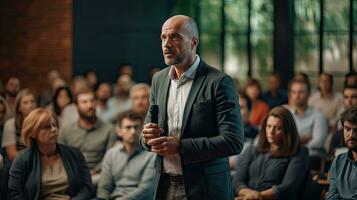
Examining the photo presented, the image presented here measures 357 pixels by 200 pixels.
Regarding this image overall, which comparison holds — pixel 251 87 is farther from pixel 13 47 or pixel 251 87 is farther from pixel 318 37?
pixel 13 47

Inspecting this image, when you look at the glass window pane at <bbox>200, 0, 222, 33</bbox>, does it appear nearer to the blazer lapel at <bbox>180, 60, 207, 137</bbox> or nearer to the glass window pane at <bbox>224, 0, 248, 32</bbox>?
the glass window pane at <bbox>224, 0, 248, 32</bbox>

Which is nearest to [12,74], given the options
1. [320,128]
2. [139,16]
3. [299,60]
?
[139,16]

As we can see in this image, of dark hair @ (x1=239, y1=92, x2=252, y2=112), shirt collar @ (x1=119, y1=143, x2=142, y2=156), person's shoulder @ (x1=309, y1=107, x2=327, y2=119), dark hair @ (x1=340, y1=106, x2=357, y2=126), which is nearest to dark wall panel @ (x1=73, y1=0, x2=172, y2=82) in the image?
dark hair @ (x1=239, y1=92, x2=252, y2=112)

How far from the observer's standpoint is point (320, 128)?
23.3ft

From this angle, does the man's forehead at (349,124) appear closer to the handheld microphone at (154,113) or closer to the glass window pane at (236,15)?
the handheld microphone at (154,113)

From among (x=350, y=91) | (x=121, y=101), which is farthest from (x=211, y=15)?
(x=350, y=91)

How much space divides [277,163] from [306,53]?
6808mm

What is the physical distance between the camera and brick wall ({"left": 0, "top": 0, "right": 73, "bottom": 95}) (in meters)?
11.2

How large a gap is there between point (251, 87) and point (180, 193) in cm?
598

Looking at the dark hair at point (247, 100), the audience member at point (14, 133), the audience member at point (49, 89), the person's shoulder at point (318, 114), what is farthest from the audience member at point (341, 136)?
the audience member at point (49, 89)

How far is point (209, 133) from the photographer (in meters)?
3.15

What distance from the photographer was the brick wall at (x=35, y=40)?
11.2 metres

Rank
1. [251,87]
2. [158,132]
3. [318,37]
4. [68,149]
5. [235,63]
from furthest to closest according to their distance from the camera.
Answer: [235,63] < [318,37] < [251,87] < [68,149] < [158,132]

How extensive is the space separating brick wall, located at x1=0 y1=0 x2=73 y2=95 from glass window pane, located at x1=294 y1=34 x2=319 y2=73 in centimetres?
361
